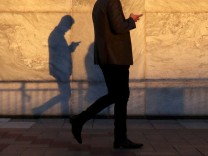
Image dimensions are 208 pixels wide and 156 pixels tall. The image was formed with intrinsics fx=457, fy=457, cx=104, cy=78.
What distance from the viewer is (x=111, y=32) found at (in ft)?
17.6

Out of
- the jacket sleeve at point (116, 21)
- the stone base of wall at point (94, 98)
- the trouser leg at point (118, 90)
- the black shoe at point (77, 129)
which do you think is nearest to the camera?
the jacket sleeve at point (116, 21)

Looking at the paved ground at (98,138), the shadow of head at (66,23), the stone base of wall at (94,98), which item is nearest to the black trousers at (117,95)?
the paved ground at (98,138)

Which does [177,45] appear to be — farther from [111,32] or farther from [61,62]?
[111,32]

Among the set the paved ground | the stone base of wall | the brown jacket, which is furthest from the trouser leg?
the stone base of wall

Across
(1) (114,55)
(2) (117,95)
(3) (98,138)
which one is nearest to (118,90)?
(2) (117,95)

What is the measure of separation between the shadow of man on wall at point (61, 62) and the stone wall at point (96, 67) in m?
0.02

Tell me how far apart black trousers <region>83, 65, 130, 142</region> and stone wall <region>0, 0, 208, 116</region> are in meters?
2.50

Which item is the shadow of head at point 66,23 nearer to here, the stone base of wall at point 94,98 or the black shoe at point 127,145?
the stone base of wall at point 94,98

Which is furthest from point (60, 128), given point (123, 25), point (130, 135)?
point (123, 25)

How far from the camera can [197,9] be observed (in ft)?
26.3

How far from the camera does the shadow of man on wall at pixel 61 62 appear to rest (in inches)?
316

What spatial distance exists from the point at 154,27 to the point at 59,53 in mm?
1737

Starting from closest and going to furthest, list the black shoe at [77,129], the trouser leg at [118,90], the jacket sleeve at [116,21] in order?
the jacket sleeve at [116,21]
the trouser leg at [118,90]
the black shoe at [77,129]

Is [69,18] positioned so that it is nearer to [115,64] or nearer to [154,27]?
[154,27]
